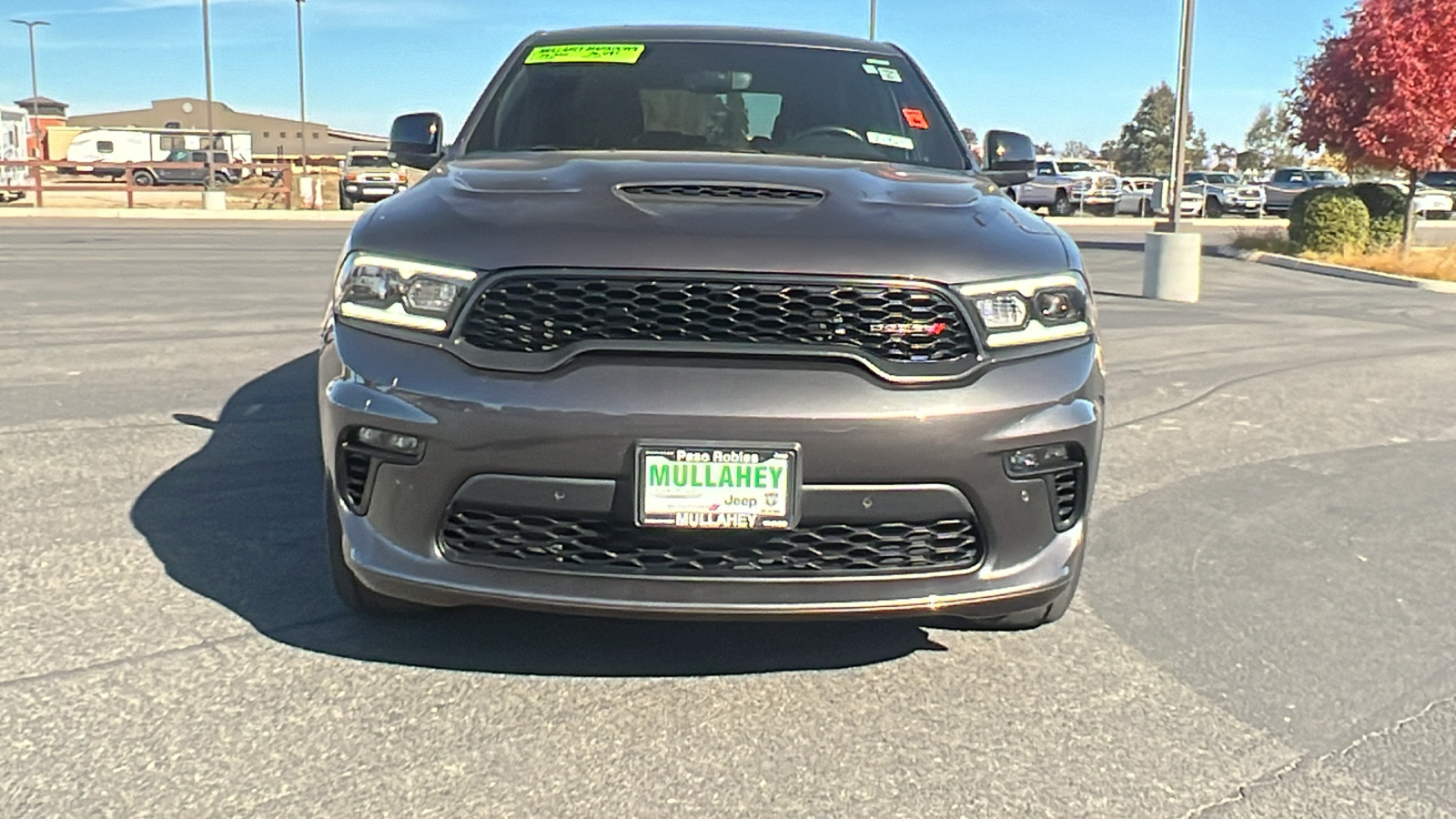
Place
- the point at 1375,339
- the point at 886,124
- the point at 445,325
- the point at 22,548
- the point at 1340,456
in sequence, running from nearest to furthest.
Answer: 1. the point at 445,325
2. the point at 22,548
3. the point at 886,124
4. the point at 1340,456
5. the point at 1375,339

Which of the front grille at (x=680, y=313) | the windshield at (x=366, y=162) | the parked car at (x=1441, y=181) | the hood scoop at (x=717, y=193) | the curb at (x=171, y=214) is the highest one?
the parked car at (x=1441, y=181)

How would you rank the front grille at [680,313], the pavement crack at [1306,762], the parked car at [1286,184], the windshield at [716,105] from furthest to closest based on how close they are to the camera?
the parked car at [1286,184] < the windshield at [716,105] < the front grille at [680,313] < the pavement crack at [1306,762]

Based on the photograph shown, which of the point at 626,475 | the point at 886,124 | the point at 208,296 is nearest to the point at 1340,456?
the point at 886,124

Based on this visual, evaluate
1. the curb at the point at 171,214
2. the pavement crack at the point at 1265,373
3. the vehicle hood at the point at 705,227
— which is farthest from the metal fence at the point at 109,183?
the vehicle hood at the point at 705,227

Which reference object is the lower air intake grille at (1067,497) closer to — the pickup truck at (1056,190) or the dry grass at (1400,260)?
the dry grass at (1400,260)

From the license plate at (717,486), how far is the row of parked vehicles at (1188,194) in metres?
33.8

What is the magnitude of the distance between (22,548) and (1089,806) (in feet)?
10.4

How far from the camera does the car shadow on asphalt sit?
3131 mm

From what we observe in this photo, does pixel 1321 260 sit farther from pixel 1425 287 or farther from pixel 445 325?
pixel 445 325

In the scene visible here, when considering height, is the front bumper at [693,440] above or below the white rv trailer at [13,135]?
below

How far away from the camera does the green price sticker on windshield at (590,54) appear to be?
4.46 metres

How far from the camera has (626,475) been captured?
2.61 meters

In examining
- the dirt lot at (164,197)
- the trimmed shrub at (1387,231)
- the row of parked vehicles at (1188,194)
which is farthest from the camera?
the row of parked vehicles at (1188,194)

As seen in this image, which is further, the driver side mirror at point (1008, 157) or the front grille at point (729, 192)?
the driver side mirror at point (1008, 157)
